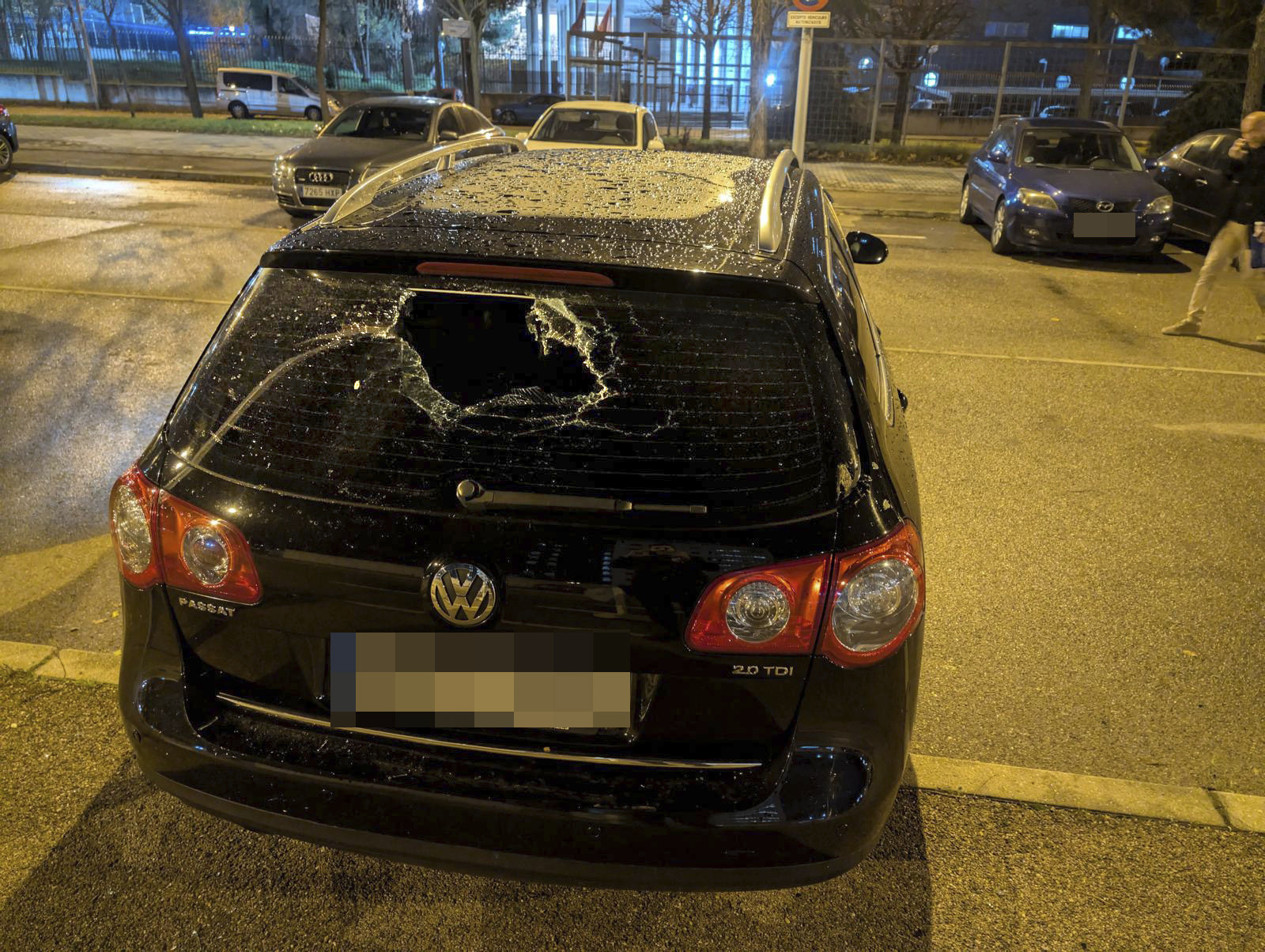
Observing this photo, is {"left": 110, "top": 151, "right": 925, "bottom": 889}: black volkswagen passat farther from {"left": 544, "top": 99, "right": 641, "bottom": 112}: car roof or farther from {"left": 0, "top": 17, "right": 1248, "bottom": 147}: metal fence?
{"left": 0, "top": 17, "right": 1248, "bottom": 147}: metal fence

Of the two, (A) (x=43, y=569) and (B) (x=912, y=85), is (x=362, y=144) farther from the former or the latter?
(B) (x=912, y=85)

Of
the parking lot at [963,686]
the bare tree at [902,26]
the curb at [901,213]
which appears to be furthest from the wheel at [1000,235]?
the bare tree at [902,26]

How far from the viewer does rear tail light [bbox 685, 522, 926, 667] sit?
1948 mm

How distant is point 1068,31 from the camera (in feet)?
158

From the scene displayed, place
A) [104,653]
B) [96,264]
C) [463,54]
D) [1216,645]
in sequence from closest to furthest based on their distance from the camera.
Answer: [104,653], [1216,645], [96,264], [463,54]

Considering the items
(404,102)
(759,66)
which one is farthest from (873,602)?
(759,66)

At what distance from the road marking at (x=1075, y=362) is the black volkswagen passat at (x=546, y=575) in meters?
5.56

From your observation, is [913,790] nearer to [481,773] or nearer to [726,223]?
[481,773]

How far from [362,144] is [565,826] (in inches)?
457

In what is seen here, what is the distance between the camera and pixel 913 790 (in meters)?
2.92

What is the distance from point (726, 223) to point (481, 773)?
1.44 meters

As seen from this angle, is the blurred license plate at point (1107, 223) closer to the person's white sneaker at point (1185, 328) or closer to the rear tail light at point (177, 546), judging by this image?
the person's white sneaker at point (1185, 328)

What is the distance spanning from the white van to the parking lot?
1081 inches

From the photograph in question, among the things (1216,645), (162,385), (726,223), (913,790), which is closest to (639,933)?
(913,790)
